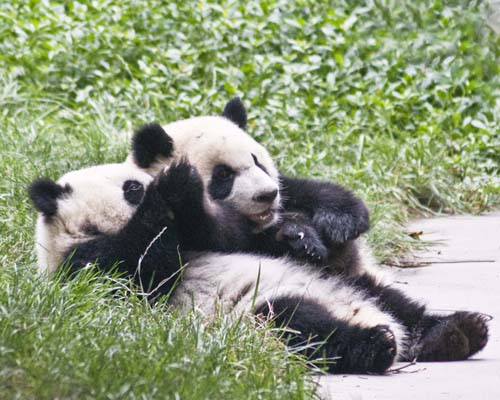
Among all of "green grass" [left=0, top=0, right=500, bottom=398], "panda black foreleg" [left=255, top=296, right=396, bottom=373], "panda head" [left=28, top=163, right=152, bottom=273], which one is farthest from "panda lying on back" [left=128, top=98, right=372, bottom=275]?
"green grass" [left=0, top=0, right=500, bottom=398]

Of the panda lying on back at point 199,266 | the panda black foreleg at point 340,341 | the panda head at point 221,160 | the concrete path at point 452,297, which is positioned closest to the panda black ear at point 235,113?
the panda head at point 221,160

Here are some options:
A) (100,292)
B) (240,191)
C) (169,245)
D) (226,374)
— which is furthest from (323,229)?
(226,374)

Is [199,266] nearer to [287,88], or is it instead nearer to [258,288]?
[258,288]

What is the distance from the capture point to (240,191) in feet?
17.0

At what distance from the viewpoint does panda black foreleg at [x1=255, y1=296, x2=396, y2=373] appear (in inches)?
167

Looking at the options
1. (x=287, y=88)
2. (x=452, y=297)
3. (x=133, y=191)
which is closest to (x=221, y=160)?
(x=133, y=191)

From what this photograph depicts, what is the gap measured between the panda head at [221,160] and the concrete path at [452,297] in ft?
3.23

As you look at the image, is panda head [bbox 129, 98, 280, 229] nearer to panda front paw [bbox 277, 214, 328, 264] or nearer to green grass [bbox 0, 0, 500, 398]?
panda front paw [bbox 277, 214, 328, 264]

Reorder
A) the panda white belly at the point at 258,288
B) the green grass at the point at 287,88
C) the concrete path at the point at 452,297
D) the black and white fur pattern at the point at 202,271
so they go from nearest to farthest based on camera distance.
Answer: the concrete path at the point at 452,297, the black and white fur pattern at the point at 202,271, the panda white belly at the point at 258,288, the green grass at the point at 287,88

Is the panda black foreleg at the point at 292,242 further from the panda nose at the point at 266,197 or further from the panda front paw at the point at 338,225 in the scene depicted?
the panda nose at the point at 266,197

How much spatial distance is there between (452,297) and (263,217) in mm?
1456

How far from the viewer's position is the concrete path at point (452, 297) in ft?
12.9

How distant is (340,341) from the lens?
4.27 metres

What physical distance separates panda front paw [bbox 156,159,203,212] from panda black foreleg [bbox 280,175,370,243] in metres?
0.91
